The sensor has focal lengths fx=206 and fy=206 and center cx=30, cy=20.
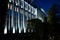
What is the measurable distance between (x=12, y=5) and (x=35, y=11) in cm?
1597

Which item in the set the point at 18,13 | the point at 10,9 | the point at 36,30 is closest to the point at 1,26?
the point at 10,9

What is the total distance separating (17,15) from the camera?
1663 inches

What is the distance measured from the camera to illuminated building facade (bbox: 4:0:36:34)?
1514 inches

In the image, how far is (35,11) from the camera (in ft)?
180

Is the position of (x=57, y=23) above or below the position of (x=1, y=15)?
below

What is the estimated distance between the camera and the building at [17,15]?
126 feet

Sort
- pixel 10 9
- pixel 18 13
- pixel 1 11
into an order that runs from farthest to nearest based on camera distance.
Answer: pixel 18 13
pixel 10 9
pixel 1 11

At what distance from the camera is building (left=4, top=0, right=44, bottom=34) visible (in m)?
38.4

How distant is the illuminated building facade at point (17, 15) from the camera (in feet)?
126

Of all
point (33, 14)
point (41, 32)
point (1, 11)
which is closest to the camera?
point (41, 32)

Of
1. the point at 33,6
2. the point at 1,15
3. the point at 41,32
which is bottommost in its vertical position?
the point at 41,32

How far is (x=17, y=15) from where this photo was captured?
139 ft

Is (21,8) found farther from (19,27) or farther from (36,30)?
(36,30)

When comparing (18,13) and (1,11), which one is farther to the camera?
(18,13)
